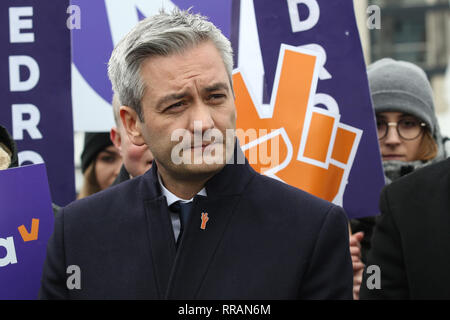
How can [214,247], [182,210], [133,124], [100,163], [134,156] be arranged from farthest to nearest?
[100,163] < [134,156] < [133,124] < [182,210] < [214,247]

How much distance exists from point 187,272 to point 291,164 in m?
1.17

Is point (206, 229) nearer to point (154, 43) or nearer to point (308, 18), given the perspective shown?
point (154, 43)

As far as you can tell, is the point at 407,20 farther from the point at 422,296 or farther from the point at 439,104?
the point at 422,296

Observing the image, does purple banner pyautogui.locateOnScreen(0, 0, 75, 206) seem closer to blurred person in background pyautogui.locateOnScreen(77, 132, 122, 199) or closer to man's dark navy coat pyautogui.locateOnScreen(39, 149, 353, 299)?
blurred person in background pyautogui.locateOnScreen(77, 132, 122, 199)

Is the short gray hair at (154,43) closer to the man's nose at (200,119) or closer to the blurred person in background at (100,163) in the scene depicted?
the man's nose at (200,119)

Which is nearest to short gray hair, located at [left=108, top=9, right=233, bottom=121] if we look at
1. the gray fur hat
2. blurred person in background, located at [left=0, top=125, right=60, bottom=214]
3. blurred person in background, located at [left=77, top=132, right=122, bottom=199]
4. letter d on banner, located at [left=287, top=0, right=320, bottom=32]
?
blurred person in background, located at [left=0, top=125, right=60, bottom=214]

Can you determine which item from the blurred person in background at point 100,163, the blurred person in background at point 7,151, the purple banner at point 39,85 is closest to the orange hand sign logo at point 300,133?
the purple banner at point 39,85

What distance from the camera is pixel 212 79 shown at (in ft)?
6.86

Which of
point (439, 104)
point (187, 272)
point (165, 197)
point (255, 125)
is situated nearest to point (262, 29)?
point (255, 125)

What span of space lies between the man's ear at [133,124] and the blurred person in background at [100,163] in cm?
203

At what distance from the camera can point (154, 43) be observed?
6.79 ft

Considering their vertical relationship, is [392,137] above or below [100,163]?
above

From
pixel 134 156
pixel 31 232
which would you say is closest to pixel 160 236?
pixel 31 232

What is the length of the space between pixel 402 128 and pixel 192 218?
174 centimetres
